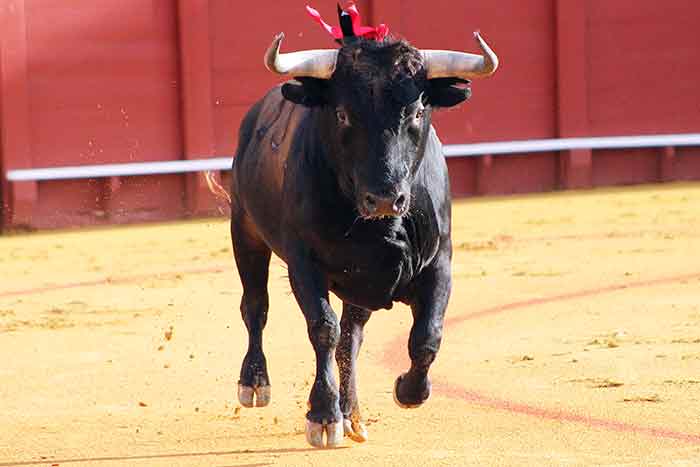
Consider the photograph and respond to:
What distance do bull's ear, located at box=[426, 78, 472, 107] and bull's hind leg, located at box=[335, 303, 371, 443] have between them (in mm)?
711

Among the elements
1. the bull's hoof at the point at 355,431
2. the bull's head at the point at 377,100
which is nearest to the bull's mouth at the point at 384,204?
the bull's head at the point at 377,100

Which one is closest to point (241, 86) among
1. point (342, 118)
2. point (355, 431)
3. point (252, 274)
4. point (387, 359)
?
point (387, 359)

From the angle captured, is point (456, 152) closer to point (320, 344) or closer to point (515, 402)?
point (515, 402)

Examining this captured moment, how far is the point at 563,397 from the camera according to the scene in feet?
14.6

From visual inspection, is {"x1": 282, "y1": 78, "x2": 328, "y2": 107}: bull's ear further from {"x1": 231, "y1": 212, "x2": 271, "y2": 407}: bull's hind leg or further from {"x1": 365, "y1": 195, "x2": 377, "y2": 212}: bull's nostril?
{"x1": 231, "y1": 212, "x2": 271, "y2": 407}: bull's hind leg

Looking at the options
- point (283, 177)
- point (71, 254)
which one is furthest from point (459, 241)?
point (283, 177)

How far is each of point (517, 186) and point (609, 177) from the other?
0.69 meters

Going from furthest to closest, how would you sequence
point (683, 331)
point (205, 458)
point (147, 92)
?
point (147, 92) < point (683, 331) < point (205, 458)

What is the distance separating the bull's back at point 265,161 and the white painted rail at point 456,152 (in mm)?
5380

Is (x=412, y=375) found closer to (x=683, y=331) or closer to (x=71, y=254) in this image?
(x=683, y=331)

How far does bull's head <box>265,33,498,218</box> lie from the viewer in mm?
3623

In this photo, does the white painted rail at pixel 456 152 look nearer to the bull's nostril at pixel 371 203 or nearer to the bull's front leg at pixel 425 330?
the bull's front leg at pixel 425 330

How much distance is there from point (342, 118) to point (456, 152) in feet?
23.9

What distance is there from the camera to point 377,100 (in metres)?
3.70
